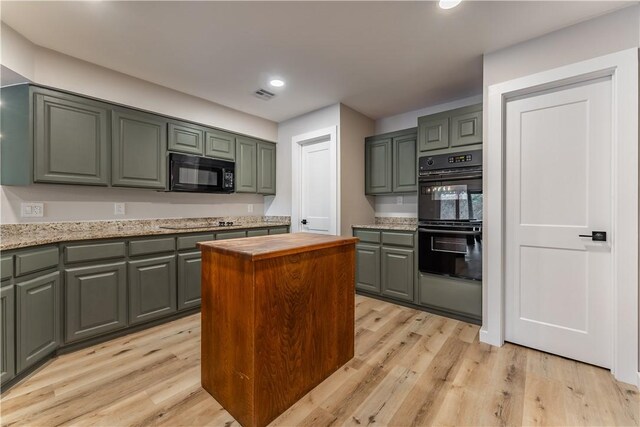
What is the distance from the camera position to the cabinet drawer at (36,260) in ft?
6.07

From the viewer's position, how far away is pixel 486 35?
86.2 inches

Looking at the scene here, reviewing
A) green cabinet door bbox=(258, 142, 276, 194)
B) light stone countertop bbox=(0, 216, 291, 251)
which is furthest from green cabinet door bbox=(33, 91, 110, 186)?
green cabinet door bbox=(258, 142, 276, 194)

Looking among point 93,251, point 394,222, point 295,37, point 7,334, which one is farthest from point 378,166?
point 7,334

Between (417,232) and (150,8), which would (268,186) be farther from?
(150,8)

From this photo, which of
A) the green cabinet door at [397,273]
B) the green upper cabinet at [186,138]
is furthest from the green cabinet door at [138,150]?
the green cabinet door at [397,273]

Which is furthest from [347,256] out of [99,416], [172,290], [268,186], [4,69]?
[4,69]

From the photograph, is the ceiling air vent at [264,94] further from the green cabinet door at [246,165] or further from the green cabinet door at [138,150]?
the green cabinet door at [138,150]

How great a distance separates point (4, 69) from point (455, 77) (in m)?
Answer: 3.89

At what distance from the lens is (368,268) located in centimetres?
358

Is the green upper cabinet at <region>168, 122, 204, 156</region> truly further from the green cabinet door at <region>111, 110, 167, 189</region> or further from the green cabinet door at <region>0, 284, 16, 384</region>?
the green cabinet door at <region>0, 284, 16, 384</region>

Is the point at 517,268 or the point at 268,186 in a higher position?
the point at 268,186

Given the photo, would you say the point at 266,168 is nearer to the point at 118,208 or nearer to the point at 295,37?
the point at 118,208

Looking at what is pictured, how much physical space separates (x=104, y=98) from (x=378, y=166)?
10.5ft

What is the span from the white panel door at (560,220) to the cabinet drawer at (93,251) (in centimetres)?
342
